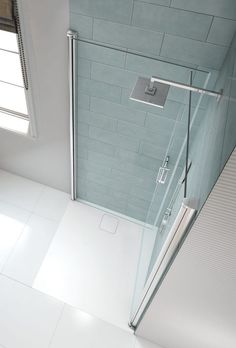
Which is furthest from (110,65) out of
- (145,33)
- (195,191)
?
(195,191)

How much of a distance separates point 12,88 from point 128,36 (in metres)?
1.10

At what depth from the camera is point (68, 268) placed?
2285mm

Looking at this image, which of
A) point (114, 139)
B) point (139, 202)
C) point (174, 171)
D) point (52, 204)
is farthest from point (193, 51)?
point (52, 204)

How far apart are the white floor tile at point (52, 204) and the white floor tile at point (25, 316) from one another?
2.08ft

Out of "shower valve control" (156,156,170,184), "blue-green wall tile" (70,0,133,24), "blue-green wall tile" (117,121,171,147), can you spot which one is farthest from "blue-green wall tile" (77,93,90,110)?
"shower valve control" (156,156,170,184)

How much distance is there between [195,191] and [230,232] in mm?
191

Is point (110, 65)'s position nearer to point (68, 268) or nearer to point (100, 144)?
point (100, 144)

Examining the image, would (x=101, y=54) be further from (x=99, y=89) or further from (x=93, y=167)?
(x=93, y=167)

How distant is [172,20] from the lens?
4.65 ft

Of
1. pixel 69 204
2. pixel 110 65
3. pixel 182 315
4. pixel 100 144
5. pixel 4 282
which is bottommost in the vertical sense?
pixel 4 282

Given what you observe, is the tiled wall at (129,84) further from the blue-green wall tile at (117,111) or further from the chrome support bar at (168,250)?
the chrome support bar at (168,250)

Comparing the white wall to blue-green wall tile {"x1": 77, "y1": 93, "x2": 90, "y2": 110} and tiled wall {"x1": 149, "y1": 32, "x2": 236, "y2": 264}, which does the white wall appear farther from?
tiled wall {"x1": 149, "y1": 32, "x2": 236, "y2": 264}

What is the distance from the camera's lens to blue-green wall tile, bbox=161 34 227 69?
57.5 inches

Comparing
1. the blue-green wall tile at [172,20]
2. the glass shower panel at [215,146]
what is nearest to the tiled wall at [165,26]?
the blue-green wall tile at [172,20]
